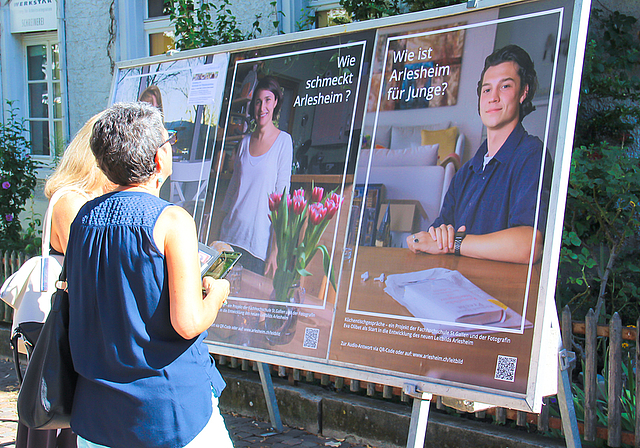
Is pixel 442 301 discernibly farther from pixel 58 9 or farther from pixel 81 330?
pixel 58 9

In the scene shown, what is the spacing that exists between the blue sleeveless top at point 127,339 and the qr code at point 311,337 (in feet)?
3.77

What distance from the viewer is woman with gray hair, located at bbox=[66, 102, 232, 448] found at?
155 centimetres

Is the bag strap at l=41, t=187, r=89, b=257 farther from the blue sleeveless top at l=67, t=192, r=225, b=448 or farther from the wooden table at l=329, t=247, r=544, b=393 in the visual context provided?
the wooden table at l=329, t=247, r=544, b=393

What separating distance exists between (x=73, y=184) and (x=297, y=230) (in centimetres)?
108

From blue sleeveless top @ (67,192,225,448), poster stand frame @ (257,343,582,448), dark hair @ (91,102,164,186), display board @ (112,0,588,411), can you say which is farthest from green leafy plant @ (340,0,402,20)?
blue sleeveless top @ (67,192,225,448)

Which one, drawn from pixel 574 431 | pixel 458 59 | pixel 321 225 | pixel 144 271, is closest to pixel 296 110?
pixel 321 225

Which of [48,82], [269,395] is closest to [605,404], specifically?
[269,395]

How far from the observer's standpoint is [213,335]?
125 inches

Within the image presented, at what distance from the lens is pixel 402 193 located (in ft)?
8.50

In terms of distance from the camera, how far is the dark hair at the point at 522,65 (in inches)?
89.7

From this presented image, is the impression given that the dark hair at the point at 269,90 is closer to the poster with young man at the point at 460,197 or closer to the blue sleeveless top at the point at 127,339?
the poster with young man at the point at 460,197

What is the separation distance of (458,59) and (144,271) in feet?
5.51

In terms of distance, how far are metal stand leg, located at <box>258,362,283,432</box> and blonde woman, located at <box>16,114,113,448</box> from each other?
1.37 meters

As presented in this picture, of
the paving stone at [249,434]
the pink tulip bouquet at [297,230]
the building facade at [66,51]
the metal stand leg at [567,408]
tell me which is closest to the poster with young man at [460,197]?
the pink tulip bouquet at [297,230]
